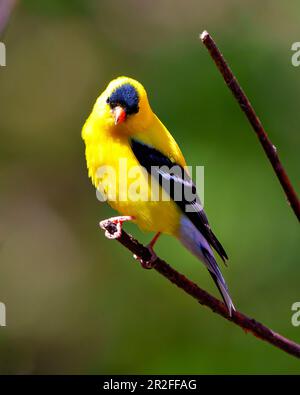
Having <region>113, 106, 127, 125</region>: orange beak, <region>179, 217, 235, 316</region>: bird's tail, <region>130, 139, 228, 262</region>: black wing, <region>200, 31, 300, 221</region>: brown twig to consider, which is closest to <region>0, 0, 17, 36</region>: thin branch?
<region>200, 31, 300, 221</region>: brown twig

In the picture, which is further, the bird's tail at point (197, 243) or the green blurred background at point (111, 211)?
the green blurred background at point (111, 211)

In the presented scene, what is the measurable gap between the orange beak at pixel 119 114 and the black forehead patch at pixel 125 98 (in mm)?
20

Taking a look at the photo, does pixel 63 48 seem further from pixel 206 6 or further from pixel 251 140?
pixel 251 140

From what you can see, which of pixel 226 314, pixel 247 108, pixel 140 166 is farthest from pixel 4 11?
pixel 140 166

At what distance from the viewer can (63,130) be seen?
4.89 m

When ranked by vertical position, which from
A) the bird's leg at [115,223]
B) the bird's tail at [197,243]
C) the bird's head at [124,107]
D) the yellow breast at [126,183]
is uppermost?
the bird's head at [124,107]

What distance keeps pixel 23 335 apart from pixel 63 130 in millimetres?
1336

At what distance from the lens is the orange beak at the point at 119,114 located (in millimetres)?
2652

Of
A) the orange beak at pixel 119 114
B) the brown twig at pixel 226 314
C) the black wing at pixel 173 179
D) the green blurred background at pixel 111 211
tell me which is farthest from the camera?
the green blurred background at pixel 111 211

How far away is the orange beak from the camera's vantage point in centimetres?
265

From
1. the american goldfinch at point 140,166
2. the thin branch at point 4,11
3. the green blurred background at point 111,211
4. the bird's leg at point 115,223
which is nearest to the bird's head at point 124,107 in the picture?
the american goldfinch at point 140,166

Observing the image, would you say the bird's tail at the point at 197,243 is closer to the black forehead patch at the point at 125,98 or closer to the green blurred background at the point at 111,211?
the black forehead patch at the point at 125,98

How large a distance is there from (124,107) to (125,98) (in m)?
0.03

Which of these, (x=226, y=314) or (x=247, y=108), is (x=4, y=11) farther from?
(x=226, y=314)
